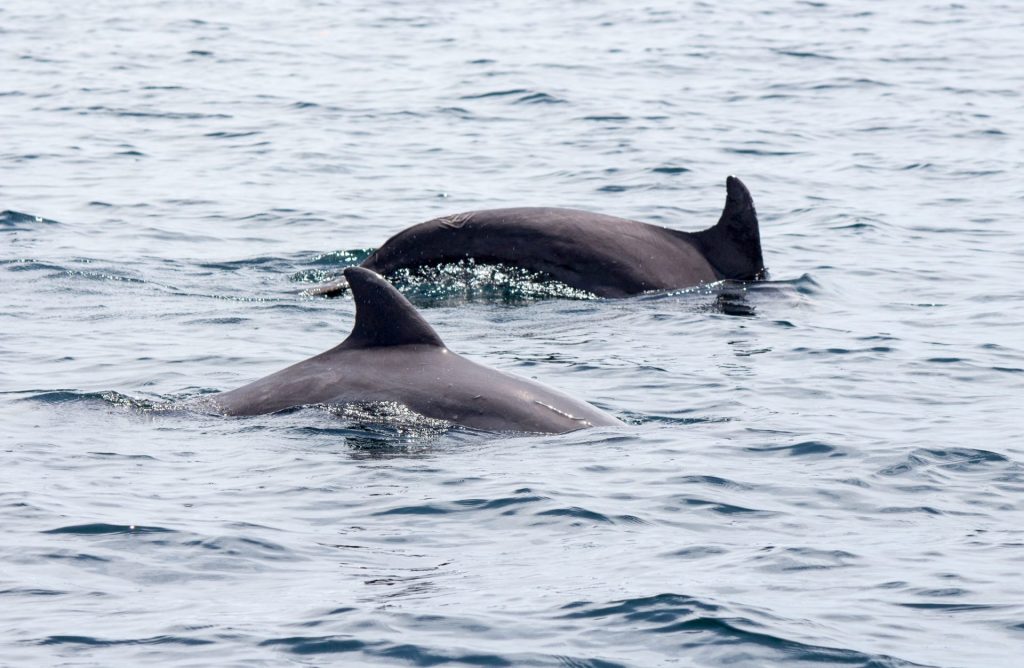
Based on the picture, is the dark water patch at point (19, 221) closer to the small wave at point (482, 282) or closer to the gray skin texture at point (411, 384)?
the small wave at point (482, 282)

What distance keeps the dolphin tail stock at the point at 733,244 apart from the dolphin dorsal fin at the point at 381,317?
6.13 meters

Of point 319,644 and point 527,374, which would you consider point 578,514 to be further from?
point 527,374

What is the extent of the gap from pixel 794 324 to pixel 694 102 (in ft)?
56.2

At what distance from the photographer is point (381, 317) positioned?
1166cm

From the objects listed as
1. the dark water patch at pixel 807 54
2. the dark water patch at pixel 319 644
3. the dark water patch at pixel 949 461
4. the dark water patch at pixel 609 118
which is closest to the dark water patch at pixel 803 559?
the dark water patch at pixel 949 461

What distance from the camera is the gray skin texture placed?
11703 millimetres

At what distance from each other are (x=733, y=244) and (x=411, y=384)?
21.5 feet

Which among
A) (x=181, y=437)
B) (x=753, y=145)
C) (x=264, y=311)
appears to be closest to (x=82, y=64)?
(x=753, y=145)

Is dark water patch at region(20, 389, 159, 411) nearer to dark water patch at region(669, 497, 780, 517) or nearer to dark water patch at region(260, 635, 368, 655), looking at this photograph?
dark water patch at region(669, 497, 780, 517)

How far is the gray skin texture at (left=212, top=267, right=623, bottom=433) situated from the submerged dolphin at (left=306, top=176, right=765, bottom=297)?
490 centimetres

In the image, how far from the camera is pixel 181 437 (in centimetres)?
1184

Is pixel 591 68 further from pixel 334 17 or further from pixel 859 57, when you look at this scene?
pixel 334 17

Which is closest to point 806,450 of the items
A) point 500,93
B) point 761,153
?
point 761,153

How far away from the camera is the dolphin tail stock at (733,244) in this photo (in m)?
17.4
